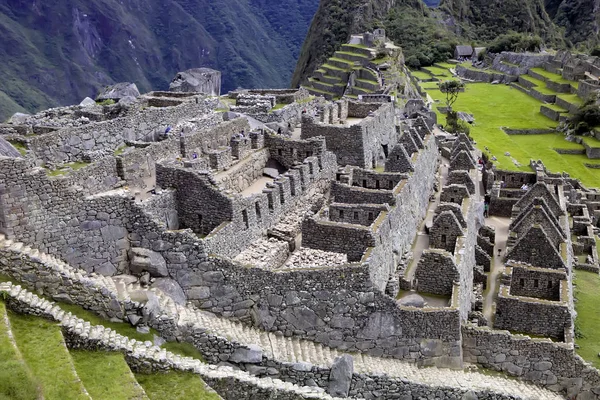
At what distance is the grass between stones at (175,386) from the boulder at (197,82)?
2260cm

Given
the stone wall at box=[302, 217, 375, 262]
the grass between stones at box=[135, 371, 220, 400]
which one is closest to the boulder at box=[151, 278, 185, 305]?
the grass between stones at box=[135, 371, 220, 400]

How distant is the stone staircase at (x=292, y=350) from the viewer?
16.3m

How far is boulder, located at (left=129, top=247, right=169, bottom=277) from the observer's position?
17016 millimetres

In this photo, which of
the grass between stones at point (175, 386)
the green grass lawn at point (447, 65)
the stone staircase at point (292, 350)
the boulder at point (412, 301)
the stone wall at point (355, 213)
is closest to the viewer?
the grass between stones at point (175, 386)

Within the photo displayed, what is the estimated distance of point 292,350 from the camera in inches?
685

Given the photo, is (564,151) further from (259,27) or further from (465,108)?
(259,27)

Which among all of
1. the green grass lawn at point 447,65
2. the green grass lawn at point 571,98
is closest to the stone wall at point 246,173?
the green grass lawn at point 571,98

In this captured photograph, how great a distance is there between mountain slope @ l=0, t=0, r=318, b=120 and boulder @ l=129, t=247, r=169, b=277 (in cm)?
3325

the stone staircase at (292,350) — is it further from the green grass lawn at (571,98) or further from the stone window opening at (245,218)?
the green grass lawn at (571,98)

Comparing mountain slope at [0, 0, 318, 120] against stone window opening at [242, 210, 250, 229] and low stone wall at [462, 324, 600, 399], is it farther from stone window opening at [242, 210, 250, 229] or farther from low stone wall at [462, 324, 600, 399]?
low stone wall at [462, 324, 600, 399]

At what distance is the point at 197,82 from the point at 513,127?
45875 millimetres

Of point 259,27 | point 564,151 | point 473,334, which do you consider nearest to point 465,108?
point 564,151

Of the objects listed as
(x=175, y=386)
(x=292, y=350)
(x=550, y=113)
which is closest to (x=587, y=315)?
(x=292, y=350)

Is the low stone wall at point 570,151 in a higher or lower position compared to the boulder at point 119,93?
lower
